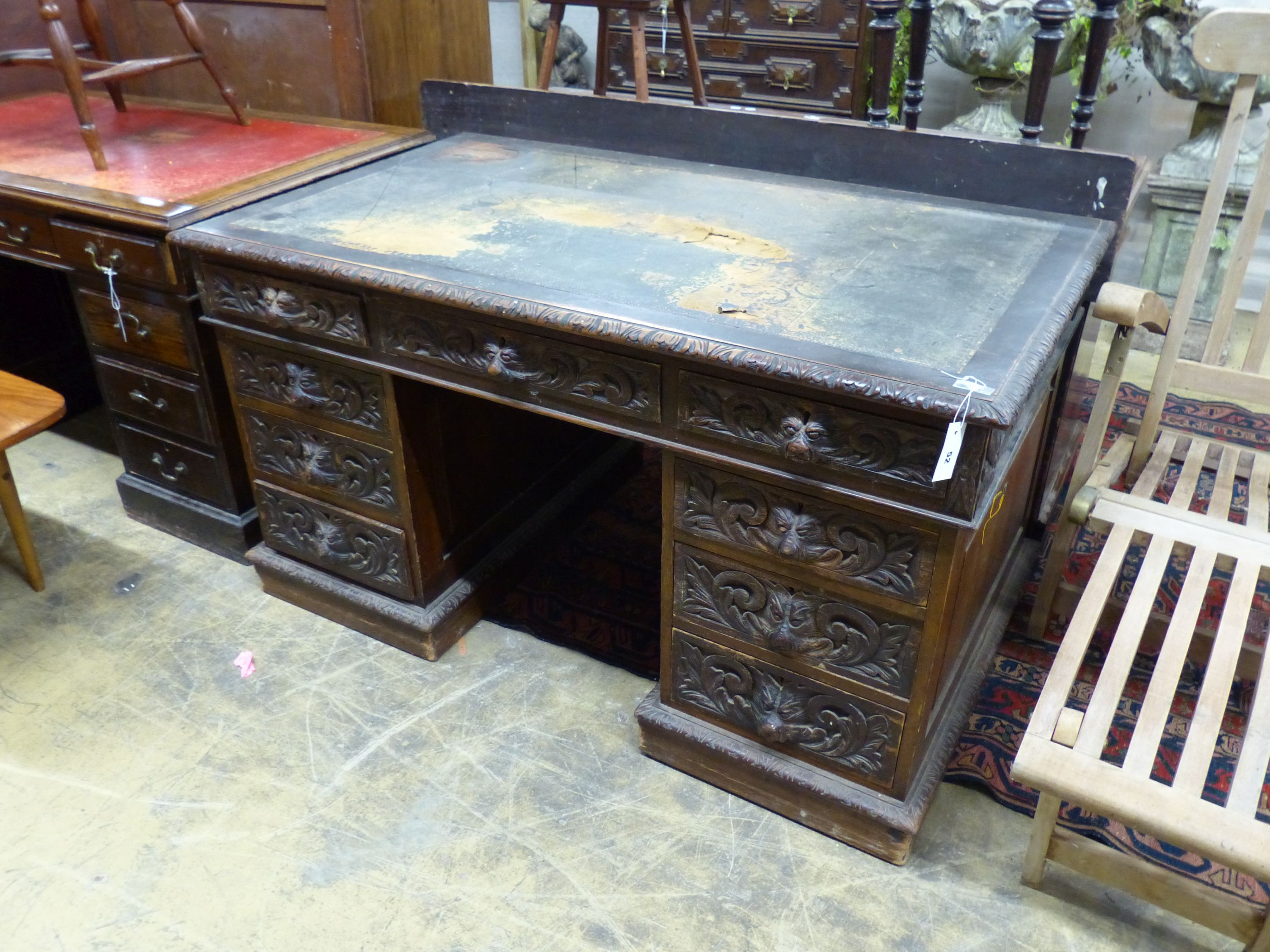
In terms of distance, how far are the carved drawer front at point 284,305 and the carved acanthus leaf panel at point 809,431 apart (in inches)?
25.1

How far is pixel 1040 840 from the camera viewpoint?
4.70 ft

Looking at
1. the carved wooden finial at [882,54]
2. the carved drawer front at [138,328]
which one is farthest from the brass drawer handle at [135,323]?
the carved wooden finial at [882,54]

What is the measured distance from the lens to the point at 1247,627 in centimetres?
196

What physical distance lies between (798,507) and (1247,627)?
4.00 ft

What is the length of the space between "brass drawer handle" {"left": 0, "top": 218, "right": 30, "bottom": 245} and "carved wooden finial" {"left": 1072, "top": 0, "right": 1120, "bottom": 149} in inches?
83.8

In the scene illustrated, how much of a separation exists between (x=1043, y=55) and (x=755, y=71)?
2.45 m

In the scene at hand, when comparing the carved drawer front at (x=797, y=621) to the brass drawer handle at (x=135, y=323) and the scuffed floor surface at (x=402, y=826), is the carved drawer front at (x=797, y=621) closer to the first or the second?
the scuffed floor surface at (x=402, y=826)

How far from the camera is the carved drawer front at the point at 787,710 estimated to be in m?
1.47

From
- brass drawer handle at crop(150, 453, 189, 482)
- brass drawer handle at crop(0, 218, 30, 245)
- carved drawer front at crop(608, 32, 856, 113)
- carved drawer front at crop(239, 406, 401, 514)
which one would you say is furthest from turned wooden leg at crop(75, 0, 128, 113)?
carved drawer front at crop(608, 32, 856, 113)

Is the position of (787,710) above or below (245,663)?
above

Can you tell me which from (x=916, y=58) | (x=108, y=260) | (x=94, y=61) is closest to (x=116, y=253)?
(x=108, y=260)

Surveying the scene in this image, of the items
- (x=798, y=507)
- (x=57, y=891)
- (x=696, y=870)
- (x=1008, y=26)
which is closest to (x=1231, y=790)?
(x=798, y=507)

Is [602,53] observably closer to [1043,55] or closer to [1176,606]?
[1043,55]

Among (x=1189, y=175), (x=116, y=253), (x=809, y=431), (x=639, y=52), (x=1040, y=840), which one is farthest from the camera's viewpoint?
(x=1189, y=175)
